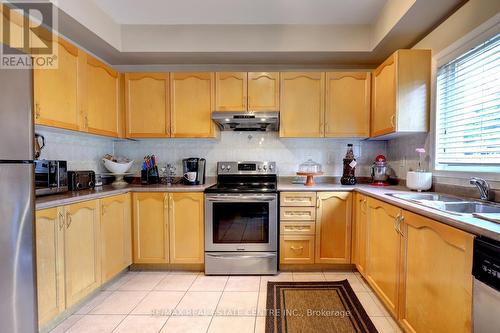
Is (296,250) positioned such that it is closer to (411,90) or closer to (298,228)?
(298,228)

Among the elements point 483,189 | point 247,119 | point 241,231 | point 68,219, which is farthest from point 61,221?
point 483,189

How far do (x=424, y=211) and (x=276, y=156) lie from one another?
1845mm

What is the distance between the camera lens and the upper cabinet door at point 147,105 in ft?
8.89

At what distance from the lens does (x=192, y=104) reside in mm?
2713

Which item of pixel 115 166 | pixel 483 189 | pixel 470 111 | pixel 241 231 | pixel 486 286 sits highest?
pixel 470 111

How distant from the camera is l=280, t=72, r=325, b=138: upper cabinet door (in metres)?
2.68

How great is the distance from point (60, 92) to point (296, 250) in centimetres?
242

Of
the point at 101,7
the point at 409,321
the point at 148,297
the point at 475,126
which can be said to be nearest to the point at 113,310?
the point at 148,297

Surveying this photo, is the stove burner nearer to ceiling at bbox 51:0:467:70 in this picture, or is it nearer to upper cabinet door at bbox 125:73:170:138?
upper cabinet door at bbox 125:73:170:138

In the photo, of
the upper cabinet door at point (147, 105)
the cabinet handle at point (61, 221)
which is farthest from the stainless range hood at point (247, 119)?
the cabinet handle at point (61, 221)

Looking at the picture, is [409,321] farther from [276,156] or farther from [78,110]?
[78,110]

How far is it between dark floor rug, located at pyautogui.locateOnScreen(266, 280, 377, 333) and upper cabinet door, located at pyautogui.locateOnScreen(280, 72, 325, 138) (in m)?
1.49

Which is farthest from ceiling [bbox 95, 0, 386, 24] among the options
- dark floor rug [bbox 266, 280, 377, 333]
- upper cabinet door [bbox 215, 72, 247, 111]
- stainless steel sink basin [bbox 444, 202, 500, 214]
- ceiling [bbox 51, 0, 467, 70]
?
dark floor rug [bbox 266, 280, 377, 333]

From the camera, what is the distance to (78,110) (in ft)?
→ 6.75
